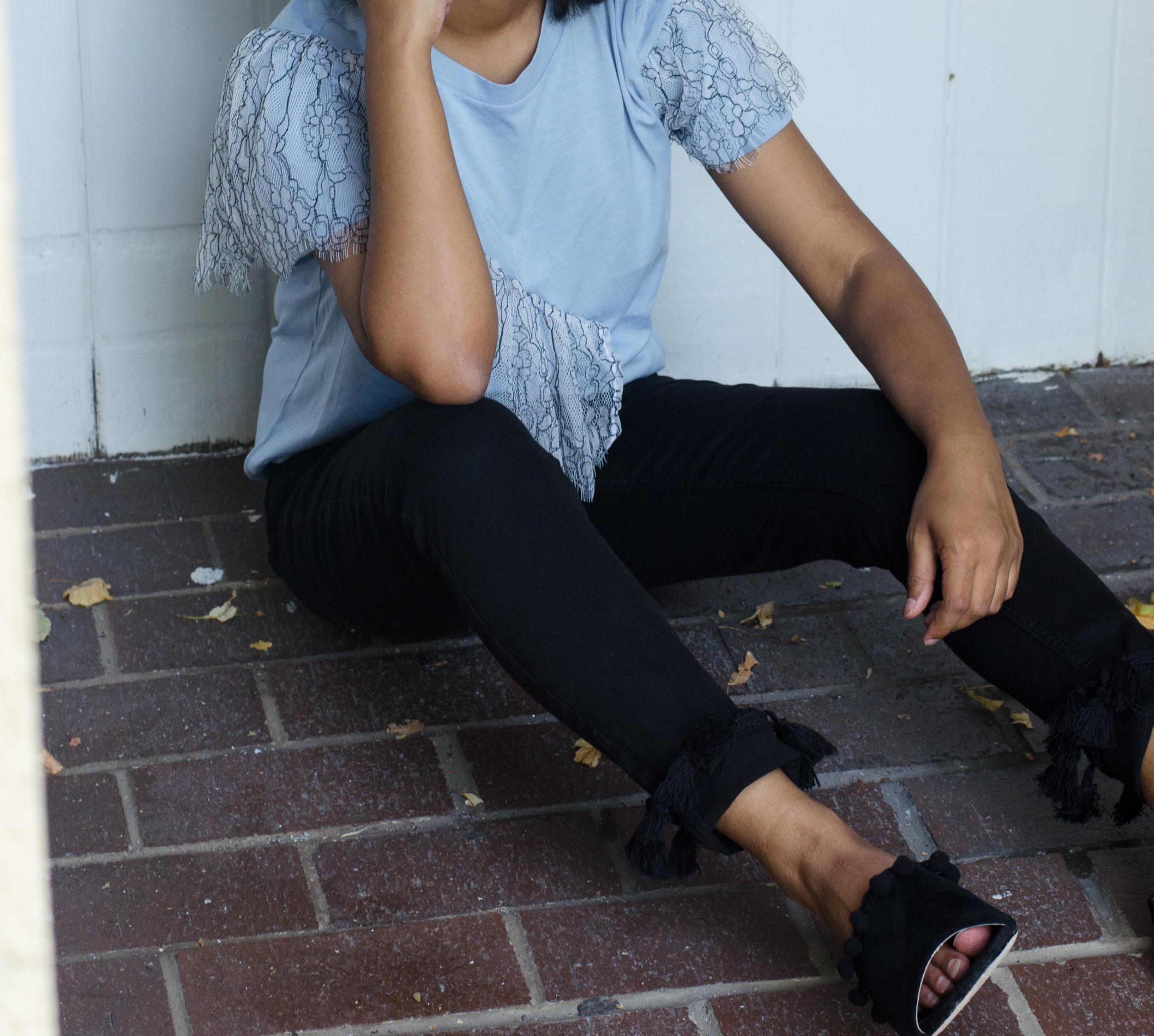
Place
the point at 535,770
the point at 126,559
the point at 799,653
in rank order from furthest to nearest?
1. the point at 126,559
2. the point at 799,653
3. the point at 535,770

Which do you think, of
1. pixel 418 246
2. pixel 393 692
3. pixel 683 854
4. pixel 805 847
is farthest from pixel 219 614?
pixel 805 847

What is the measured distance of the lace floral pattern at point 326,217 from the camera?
1412 millimetres

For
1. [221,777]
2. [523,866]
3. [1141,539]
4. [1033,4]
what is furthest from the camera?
[1033,4]

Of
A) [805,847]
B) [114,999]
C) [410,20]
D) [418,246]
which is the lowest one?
[114,999]

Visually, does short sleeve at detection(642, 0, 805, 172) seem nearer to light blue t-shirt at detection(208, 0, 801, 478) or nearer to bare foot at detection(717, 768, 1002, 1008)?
light blue t-shirt at detection(208, 0, 801, 478)

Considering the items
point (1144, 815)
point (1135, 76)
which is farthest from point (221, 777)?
point (1135, 76)

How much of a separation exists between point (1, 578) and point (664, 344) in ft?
7.29

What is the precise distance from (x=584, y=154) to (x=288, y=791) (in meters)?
0.85

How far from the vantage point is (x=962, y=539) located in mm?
1340

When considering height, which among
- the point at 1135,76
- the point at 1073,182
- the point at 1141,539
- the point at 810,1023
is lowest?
the point at 810,1023

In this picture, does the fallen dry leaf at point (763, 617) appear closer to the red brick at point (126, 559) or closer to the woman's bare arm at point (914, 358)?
the woman's bare arm at point (914, 358)

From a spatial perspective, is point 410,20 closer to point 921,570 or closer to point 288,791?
point 921,570

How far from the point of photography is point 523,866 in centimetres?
146

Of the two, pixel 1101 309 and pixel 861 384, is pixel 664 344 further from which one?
pixel 1101 309
